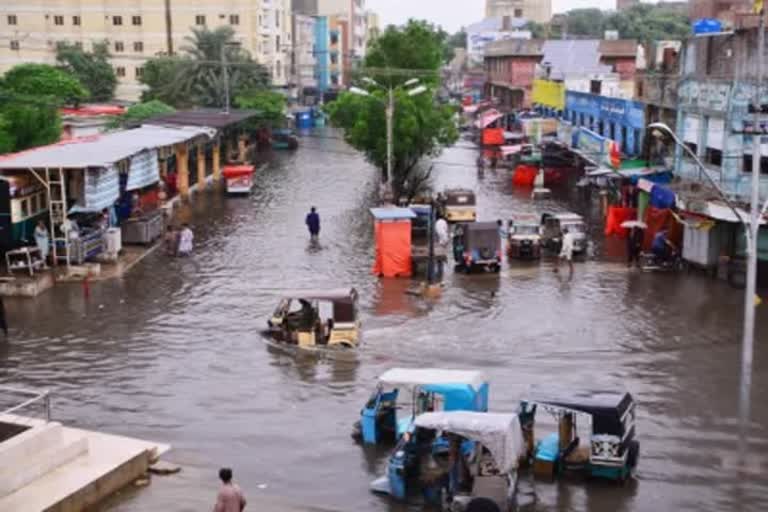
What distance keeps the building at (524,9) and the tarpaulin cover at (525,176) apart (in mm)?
136612

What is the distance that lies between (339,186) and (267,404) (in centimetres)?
3193

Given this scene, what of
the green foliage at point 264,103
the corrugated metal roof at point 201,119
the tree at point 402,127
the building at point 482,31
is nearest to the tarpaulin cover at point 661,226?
the tree at point 402,127

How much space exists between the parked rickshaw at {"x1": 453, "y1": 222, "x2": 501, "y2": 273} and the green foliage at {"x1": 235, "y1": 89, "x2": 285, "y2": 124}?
38.3 m

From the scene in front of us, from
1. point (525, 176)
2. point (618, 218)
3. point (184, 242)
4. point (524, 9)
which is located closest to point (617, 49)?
point (525, 176)

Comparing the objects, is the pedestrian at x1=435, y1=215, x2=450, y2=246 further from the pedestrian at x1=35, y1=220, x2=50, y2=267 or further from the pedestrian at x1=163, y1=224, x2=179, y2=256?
the pedestrian at x1=35, y1=220, x2=50, y2=267

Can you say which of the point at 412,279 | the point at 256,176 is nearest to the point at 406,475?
the point at 412,279

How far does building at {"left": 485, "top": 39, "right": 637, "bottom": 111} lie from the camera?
184 feet

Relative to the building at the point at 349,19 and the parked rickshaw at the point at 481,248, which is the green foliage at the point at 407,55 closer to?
the parked rickshaw at the point at 481,248

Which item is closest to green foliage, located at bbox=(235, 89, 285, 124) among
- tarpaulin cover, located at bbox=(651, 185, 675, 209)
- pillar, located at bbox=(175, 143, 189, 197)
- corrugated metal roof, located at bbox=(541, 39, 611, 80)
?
corrugated metal roof, located at bbox=(541, 39, 611, 80)

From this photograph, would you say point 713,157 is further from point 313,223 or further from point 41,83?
point 41,83

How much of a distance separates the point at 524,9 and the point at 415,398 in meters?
175

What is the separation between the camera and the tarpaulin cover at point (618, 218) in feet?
113

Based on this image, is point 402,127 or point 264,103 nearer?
point 402,127

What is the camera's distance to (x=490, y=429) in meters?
12.9
